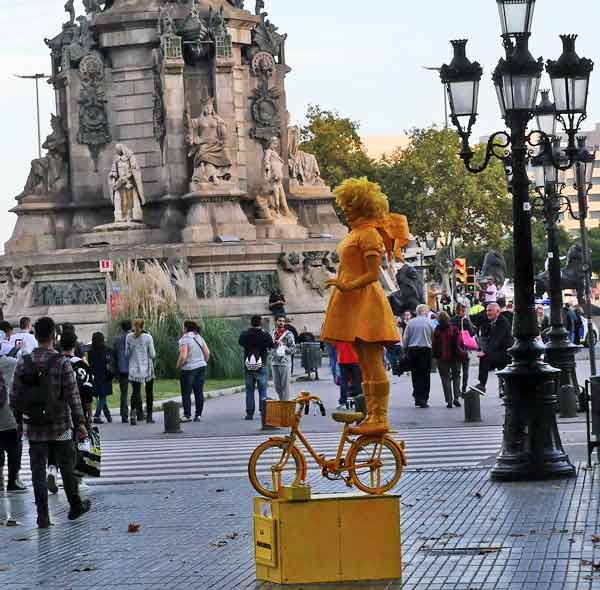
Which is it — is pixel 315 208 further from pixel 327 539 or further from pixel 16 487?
pixel 327 539

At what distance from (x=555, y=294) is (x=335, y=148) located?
75278 millimetres

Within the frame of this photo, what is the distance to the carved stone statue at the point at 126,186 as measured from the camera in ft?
162

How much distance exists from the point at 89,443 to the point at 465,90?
5.20m

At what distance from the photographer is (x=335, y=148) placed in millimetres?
102812

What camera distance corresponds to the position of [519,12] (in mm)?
18281

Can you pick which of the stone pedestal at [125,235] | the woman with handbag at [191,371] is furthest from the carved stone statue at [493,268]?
the woman with handbag at [191,371]

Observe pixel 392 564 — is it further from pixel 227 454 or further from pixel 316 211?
pixel 316 211

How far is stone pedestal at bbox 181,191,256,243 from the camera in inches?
1930

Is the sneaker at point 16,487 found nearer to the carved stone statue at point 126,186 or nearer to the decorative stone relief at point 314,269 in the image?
the carved stone statue at point 126,186

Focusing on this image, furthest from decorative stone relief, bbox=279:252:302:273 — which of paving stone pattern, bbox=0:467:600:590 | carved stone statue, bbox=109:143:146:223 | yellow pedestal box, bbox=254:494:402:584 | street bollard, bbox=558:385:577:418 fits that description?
yellow pedestal box, bbox=254:494:402:584

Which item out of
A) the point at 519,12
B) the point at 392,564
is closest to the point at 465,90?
the point at 519,12

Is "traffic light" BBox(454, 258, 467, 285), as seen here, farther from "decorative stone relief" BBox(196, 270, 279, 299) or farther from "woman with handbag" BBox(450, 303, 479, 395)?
"woman with handbag" BBox(450, 303, 479, 395)

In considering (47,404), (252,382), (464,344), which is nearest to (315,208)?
(464,344)

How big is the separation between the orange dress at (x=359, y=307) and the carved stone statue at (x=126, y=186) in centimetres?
3546
